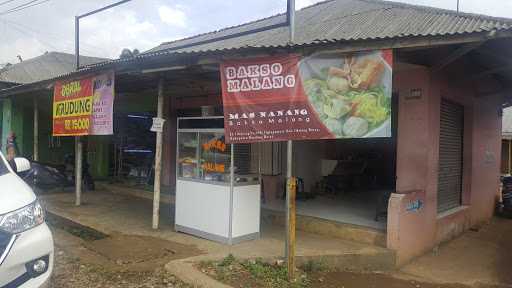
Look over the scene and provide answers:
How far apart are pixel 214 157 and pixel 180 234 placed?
146cm

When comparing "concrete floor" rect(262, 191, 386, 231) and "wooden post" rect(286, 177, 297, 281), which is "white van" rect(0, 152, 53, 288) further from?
"concrete floor" rect(262, 191, 386, 231)

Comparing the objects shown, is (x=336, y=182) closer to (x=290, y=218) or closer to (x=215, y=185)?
(x=215, y=185)

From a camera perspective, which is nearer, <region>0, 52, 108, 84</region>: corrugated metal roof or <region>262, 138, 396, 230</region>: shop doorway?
<region>262, 138, 396, 230</region>: shop doorway

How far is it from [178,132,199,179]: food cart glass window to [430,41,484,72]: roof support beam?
392cm

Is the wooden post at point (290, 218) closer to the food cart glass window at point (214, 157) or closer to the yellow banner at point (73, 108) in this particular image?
the food cart glass window at point (214, 157)

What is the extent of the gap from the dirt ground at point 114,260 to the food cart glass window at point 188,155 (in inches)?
46.0

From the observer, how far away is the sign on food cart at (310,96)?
489 centimetres

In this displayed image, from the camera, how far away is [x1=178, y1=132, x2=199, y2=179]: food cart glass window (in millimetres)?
7008

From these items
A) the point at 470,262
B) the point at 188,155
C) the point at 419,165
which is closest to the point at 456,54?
the point at 419,165

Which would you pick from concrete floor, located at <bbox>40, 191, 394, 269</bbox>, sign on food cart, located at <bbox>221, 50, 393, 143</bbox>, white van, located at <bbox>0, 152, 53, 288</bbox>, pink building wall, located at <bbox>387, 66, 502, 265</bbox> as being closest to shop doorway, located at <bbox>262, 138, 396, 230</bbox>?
pink building wall, located at <bbox>387, 66, 502, 265</bbox>

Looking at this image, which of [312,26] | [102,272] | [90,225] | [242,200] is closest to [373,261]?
[242,200]

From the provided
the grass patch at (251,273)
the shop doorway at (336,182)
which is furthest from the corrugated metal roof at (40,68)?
the grass patch at (251,273)

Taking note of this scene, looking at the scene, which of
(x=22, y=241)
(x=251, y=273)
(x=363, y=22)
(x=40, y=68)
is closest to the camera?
(x=22, y=241)

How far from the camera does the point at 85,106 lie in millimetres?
8391
